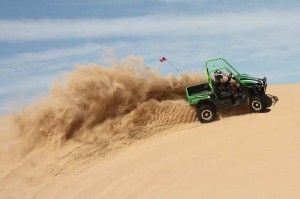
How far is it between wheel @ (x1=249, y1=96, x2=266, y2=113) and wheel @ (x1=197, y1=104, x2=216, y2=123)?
111 centimetres

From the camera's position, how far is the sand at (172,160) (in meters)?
7.96

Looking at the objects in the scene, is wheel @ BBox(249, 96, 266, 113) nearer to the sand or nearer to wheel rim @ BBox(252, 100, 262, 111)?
wheel rim @ BBox(252, 100, 262, 111)

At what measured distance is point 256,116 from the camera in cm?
1187

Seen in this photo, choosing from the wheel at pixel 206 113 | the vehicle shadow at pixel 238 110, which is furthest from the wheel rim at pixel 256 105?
the wheel at pixel 206 113

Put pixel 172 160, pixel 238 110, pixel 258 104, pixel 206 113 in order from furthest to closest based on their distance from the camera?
pixel 238 110 < pixel 206 113 < pixel 258 104 < pixel 172 160

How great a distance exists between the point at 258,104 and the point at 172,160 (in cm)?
351

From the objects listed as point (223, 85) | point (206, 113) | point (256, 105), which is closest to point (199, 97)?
point (206, 113)

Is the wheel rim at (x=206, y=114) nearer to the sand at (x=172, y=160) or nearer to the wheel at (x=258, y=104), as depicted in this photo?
the sand at (x=172, y=160)

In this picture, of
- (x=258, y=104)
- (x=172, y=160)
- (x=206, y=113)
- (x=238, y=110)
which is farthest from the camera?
(x=238, y=110)

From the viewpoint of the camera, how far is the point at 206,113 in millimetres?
12680

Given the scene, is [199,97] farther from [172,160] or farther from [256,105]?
[172,160]

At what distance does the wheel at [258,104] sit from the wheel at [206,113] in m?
1.11

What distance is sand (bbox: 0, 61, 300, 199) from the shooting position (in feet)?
26.1

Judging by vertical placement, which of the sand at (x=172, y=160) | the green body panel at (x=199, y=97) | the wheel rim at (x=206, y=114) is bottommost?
the sand at (x=172, y=160)
